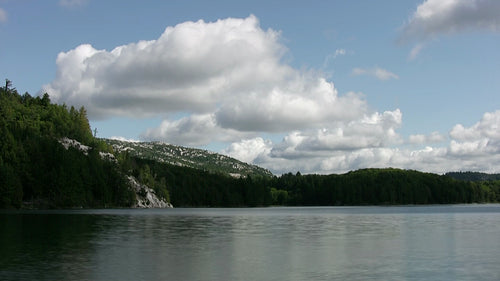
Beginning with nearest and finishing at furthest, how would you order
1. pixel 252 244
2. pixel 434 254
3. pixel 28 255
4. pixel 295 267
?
pixel 295 267, pixel 28 255, pixel 434 254, pixel 252 244

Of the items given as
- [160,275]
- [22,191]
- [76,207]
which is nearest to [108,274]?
[160,275]

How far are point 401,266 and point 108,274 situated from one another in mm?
21042

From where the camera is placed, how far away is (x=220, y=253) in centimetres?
4547

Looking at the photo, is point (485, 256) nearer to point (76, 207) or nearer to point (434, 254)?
point (434, 254)

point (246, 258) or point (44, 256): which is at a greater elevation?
point (44, 256)

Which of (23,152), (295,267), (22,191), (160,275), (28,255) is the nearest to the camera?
(160,275)

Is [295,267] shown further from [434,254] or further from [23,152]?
[23,152]

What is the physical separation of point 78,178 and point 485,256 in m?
175

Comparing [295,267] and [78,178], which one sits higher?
[78,178]

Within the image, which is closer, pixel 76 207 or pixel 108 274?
pixel 108 274

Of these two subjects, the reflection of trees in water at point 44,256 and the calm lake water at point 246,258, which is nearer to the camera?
the reflection of trees in water at point 44,256

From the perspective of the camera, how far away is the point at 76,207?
192m

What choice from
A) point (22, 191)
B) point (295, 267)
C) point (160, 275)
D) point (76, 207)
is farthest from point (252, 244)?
point (76, 207)

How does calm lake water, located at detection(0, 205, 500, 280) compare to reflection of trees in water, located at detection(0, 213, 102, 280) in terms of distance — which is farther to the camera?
calm lake water, located at detection(0, 205, 500, 280)
